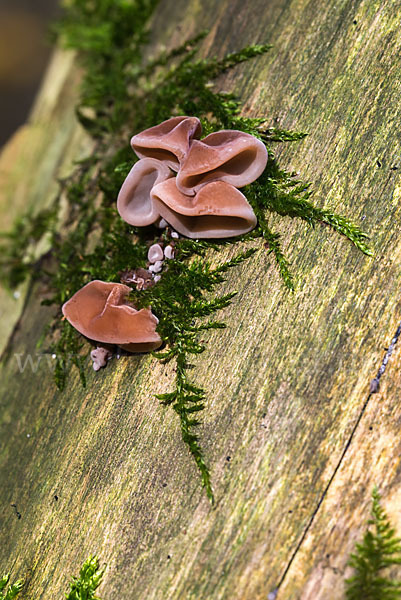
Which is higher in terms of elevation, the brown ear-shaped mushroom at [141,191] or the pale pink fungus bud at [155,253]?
the brown ear-shaped mushroom at [141,191]

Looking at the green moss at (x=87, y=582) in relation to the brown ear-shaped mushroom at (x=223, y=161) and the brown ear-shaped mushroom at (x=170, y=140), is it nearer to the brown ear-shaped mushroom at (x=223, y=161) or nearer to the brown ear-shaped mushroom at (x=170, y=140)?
the brown ear-shaped mushroom at (x=223, y=161)

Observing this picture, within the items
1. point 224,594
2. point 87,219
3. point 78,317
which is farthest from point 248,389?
point 87,219

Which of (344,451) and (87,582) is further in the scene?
(87,582)

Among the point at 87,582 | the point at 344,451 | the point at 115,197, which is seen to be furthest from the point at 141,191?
the point at 87,582

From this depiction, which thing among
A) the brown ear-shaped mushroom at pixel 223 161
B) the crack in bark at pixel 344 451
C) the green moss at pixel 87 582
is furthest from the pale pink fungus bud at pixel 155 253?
the green moss at pixel 87 582

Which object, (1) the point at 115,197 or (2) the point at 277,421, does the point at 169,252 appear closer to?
(1) the point at 115,197

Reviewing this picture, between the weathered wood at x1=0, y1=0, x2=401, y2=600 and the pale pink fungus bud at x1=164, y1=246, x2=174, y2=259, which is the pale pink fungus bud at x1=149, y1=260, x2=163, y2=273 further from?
the weathered wood at x1=0, y1=0, x2=401, y2=600
